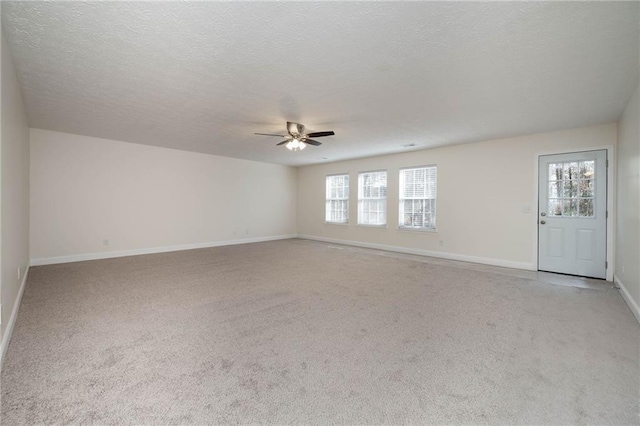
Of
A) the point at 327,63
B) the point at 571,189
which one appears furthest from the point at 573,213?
the point at 327,63

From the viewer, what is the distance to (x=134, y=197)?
20.4ft

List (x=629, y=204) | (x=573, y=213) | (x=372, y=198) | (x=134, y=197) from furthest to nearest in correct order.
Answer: (x=372, y=198)
(x=134, y=197)
(x=573, y=213)
(x=629, y=204)

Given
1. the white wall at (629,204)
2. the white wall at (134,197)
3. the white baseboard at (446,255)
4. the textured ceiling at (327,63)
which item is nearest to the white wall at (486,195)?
the white baseboard at (446,255)

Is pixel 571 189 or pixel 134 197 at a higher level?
pixel 571 189

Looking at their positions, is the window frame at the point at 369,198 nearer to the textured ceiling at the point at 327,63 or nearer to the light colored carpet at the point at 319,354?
the textured ceiling at the point at 327,63

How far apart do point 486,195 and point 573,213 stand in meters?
1.32

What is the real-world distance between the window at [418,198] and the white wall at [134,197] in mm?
4040

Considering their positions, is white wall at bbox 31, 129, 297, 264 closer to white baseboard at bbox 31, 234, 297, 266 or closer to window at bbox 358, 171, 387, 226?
white baseboard at bbox 31, 234, 297, 266

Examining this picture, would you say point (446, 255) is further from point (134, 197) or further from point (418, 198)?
point (134, 197)

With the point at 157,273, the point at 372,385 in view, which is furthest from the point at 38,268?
the point at 372,385

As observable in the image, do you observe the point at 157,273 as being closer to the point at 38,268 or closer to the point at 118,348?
the point at 38,268

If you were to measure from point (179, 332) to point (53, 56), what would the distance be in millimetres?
2712

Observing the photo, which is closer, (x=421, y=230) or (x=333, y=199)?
(x=421, y=230)

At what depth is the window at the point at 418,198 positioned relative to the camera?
6.46 meters
